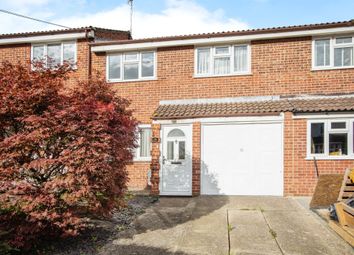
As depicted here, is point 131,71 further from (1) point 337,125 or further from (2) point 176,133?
(1) point 337,125

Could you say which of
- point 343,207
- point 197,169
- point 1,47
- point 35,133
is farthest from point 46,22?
point 343,207

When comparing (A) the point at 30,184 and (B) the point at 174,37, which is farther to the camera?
(B) the point at 174,37

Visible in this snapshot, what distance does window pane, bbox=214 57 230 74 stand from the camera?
466 inches

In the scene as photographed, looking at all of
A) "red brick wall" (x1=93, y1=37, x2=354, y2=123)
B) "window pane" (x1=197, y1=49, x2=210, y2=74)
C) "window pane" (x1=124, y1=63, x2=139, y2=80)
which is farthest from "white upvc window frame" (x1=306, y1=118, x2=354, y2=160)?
"window pane" (x1=124, y1=63, x2=139, y2=80)

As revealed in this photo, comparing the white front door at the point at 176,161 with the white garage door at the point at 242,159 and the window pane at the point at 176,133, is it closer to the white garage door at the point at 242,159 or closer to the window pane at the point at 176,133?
the window pane at the point at 176,133

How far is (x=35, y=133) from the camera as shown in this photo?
5.35 meters

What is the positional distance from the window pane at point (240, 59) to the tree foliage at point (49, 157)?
7.10m

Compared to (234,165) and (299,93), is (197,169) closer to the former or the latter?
(234,165)

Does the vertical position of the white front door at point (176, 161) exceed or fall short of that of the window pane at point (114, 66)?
it falls short

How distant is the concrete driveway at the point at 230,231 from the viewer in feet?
17.6

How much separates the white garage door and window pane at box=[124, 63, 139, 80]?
3995mm

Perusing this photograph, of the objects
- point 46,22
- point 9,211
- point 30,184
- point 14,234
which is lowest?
point 14,234

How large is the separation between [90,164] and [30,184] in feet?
3.78

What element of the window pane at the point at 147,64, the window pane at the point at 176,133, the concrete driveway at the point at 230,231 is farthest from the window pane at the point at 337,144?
the window pane at the point at 147,64
